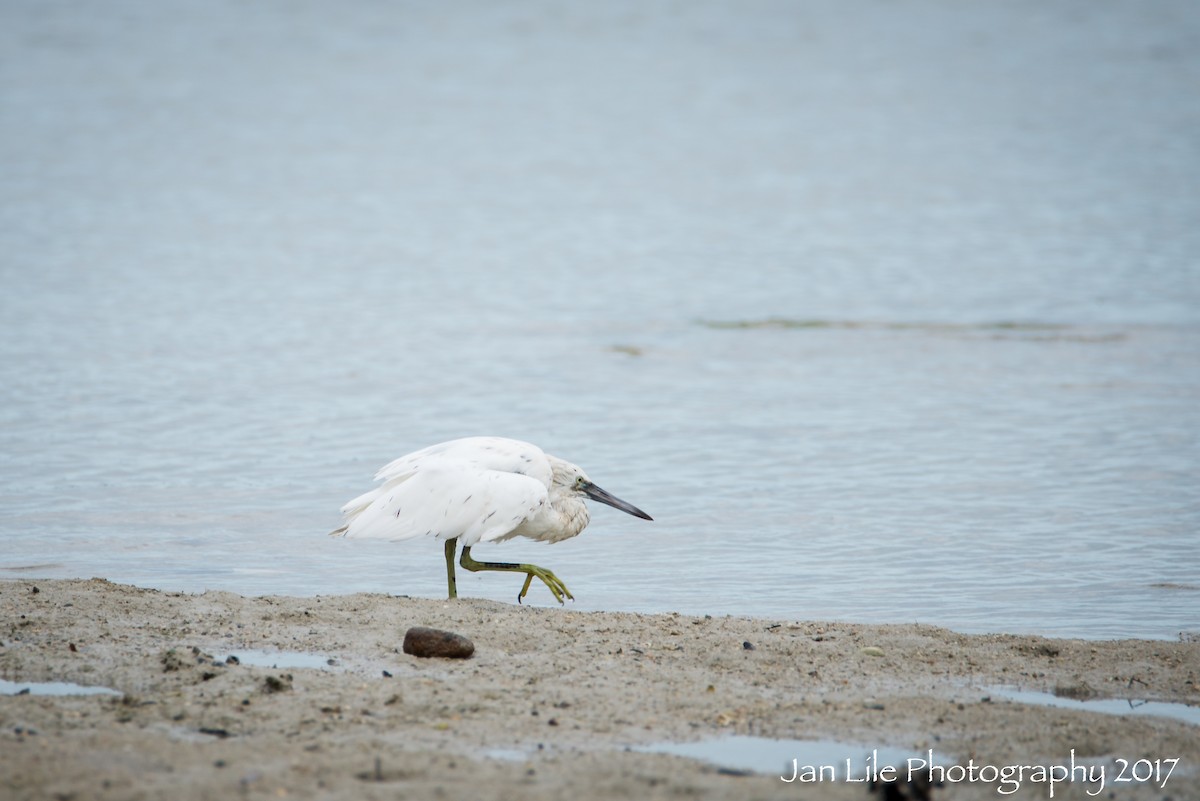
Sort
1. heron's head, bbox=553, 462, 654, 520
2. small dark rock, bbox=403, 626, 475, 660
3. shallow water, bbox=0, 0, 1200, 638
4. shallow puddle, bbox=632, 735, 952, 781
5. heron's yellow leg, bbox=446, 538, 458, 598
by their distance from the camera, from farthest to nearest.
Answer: shallow water, bbox=0, 0, 1200, 638
heron's head, bbox=553, 462, 654, 520
heron's yellow leg, bbox=446, 538, 458, 598
small dark rock, bbox=403, 626, 475, 660
shallow puddle, bbox=632, 735, 952, 781

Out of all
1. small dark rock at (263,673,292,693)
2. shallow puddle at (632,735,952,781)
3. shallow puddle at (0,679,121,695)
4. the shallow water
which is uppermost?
the shallow water

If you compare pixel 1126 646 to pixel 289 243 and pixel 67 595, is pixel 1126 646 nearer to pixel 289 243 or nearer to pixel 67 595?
pixel 67 595

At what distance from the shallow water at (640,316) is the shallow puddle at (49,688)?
2.26 metres

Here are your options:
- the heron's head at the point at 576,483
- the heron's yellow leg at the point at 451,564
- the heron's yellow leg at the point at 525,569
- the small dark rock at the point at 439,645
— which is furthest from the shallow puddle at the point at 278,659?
the heron's head at the point at 576,483

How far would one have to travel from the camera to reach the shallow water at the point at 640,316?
344 inches

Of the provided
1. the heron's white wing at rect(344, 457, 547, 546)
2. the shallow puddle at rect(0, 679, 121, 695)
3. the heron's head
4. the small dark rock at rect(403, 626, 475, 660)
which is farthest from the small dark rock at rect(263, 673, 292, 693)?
the heron's head

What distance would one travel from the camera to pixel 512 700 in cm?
538

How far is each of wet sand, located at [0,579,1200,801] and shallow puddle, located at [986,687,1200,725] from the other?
73 millimetres

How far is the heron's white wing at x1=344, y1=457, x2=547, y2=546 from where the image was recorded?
23.3ft

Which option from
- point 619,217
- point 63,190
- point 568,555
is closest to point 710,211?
point 619,217

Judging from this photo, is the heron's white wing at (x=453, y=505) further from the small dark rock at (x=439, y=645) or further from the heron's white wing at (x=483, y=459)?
the small dark rock at (x=439, y=645)

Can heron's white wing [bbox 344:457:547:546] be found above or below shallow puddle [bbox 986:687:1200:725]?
above

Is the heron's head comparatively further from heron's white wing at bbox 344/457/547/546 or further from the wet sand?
the wet sand

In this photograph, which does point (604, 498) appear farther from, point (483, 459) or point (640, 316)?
point (640, 316)
